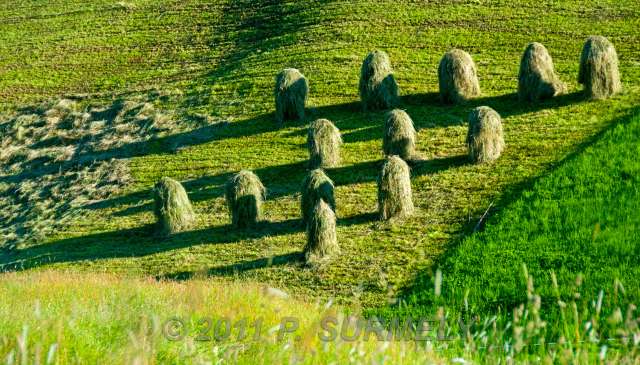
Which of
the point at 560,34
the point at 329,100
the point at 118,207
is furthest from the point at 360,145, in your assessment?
the point at 560,34

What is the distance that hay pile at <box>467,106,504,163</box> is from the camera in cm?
2223

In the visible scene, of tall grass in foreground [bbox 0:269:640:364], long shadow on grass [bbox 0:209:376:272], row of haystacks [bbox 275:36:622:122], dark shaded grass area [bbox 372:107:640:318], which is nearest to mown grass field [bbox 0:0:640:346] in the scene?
long shadow on grass [bbox 0:209:376:272]

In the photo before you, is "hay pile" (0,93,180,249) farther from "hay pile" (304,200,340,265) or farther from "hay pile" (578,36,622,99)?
"hay pile" (578,36,622,99)

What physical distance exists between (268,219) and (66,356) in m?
17.1

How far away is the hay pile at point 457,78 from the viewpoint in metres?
27.5

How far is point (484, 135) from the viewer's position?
73.2ft

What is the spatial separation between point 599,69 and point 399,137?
329 inches

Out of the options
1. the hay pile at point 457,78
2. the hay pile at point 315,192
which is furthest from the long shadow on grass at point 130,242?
the hay pile at point 457,78

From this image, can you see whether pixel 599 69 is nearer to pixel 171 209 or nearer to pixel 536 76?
pixel 536 76

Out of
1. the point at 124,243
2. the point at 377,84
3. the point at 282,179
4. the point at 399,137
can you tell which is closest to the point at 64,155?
the point at 124,243

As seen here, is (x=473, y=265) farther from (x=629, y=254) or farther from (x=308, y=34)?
(x=308, y=34)

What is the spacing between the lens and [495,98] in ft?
91.2

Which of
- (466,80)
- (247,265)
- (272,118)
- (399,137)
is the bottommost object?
(247,265)

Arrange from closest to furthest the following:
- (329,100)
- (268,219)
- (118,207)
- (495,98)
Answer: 1. (268,219)
2. (118,207)
3. (495,98)
4. (329,100)
